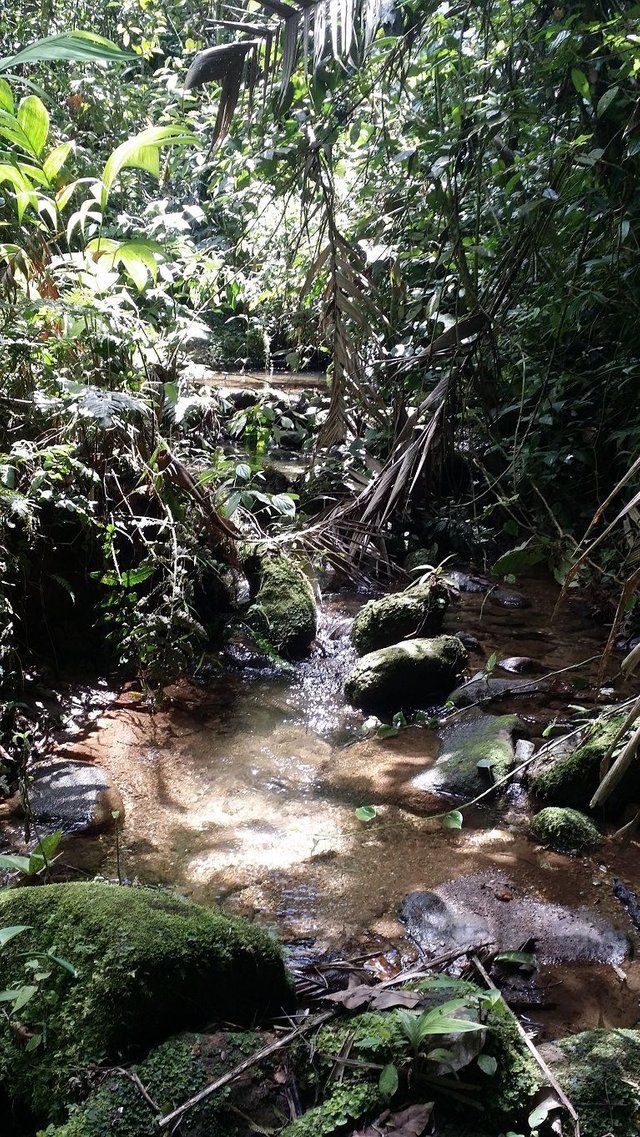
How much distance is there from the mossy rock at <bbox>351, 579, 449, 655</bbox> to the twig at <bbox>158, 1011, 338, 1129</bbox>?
2.85 meters

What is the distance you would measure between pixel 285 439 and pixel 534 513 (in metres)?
3.95

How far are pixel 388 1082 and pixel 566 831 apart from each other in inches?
57.4

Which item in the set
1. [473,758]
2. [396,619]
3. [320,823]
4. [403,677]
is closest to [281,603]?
[396,619]

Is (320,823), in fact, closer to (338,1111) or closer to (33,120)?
(338,1111)

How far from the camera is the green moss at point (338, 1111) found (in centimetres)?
156

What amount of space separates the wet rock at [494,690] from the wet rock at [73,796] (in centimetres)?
178

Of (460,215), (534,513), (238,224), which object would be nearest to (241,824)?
(534,513)

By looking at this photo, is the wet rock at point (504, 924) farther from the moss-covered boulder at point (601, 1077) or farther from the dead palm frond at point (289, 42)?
the dead palm frond at point (289, 42)

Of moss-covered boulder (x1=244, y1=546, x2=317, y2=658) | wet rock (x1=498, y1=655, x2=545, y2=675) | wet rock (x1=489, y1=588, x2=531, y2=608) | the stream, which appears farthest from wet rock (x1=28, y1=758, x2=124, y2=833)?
wet rock (x1=489, y1=588, x2=531, y2=608)

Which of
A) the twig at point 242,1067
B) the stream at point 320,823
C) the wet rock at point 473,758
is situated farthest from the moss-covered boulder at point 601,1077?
the wet rock at point 473,758

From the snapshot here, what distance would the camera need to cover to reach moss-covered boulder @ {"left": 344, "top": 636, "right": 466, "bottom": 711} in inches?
162

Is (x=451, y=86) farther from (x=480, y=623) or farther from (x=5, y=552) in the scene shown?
A: (x=5, y=552)

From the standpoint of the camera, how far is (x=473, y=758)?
11.1 feet

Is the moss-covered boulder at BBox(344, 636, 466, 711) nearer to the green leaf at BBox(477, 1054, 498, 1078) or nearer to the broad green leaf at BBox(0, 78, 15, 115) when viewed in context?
the green leaf at BBox(477, 1054, 498, 1078)
